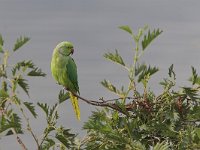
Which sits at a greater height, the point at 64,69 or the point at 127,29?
the point at 127,29

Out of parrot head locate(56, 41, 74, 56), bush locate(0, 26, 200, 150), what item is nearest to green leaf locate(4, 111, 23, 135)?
bush locate(0, 26, 200, 150)

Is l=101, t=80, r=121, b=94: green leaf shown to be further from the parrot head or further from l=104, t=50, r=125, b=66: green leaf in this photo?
the parrot head

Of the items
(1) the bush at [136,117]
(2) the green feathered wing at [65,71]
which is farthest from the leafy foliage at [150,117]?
(2) the green feathered wing at [65,71]

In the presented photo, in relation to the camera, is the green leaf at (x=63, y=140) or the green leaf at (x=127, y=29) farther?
the green leaf at (x=63, y=140)

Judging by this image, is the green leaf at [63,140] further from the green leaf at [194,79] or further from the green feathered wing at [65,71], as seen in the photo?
the green feathered wing at [65,71]

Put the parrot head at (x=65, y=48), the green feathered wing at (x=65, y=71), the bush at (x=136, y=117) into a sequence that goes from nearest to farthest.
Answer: the bush at (x=136, y=117)
the green feathered wing at (x=65, y=71)
the parrot head at (x=65, y=48)

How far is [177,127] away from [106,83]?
35.9 inches

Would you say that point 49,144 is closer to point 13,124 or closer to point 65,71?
point 13,124

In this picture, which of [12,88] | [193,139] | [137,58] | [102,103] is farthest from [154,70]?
[12,88]

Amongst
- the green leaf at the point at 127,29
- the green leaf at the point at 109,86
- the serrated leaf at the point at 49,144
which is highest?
the green leaf at the point at 127,29

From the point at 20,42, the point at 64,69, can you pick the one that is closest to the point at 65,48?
the point at 64,69

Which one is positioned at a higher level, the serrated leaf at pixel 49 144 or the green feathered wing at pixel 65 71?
the green feathered wing at pixel 65 71

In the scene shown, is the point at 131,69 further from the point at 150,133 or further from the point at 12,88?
the point at 12,88

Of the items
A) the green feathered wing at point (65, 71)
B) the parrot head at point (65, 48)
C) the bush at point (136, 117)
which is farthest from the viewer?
the parrot head at point (65, 48)
